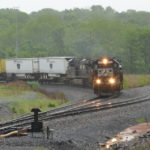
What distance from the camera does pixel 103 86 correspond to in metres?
34.1

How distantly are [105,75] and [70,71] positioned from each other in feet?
51.0

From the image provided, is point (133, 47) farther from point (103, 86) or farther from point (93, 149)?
point (93, 149)

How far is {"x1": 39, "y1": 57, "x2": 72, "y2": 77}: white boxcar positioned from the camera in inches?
2096

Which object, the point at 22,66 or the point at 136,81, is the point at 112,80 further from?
the point at 22,66

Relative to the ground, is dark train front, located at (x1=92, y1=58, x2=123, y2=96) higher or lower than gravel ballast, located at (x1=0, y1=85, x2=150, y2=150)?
higher

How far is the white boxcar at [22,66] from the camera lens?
195 feet

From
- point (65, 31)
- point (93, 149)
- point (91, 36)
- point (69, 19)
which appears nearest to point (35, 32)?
point (65, 31)

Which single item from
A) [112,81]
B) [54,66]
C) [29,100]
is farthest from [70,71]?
[29,100]

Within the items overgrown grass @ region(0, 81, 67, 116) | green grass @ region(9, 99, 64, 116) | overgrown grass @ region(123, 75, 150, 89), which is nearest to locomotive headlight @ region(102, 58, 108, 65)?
overgrown grass @ region(0, 81, 67, 116)

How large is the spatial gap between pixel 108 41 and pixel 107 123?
8281 cm

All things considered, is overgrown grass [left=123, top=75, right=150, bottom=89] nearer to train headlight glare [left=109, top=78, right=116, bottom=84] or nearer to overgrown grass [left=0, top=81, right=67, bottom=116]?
overgrown grass [left=0, top=81, right=67, bottom=116]

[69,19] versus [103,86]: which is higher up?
[69,19]

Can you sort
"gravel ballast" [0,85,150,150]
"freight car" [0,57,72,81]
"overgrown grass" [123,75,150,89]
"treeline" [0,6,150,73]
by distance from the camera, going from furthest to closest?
"treeline" [0,6,150,73]
"freight car" [0,57,72,81]
"overgrown grass" [123,75,150,89]
"gravel ballast" [0,85,150,150]

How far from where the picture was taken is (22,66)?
6038cm
